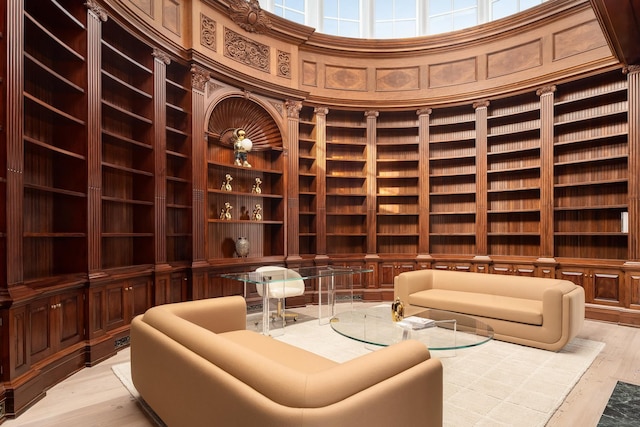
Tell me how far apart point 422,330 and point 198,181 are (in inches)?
134

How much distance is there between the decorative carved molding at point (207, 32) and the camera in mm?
5016

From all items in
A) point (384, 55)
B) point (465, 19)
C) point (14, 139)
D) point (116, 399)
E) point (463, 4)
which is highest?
point (463, 4)

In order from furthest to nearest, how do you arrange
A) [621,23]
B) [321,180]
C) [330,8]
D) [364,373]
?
[330,8], [321,180], [621,23], [364,373]

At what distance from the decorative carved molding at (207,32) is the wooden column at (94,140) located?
1.46 meters

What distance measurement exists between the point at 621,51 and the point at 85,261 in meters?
5.77

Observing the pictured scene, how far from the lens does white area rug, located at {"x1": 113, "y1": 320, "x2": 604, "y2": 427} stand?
247 cm

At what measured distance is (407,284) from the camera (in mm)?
4781

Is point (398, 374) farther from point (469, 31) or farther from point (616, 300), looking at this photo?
point (469, 31)

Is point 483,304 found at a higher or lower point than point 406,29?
lower

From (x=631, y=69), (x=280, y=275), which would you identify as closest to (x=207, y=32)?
(x=280, y=275)

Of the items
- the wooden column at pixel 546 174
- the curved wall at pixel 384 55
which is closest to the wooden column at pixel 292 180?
the curved wall at pixel 384 55

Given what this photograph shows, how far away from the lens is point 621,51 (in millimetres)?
3959

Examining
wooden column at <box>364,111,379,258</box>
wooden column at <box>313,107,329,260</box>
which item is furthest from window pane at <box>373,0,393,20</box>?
wooden column at <box>313,107,329,260</box>

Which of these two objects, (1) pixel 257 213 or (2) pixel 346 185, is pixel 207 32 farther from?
(2) pixel 346 185
